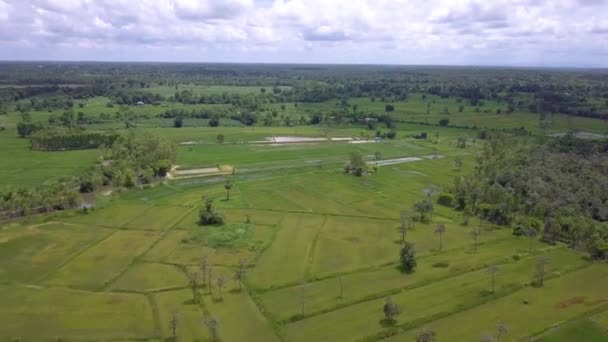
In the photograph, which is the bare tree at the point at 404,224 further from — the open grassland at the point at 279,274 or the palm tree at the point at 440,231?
the palm tree at the point at 440,231

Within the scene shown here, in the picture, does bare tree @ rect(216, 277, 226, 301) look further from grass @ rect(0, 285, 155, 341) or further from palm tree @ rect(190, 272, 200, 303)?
grass @ rect(0, 285, 155, 341)

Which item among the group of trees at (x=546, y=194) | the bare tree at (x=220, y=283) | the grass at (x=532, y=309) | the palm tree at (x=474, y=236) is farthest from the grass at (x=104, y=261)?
the group of trees at (x=546, y=194)

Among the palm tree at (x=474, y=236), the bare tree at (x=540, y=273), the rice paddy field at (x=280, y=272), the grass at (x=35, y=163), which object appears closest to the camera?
the rice paddy field at (x=280, y=272)

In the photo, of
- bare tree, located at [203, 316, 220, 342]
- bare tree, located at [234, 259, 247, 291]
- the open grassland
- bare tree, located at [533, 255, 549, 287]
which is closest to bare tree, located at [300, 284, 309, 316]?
the open grassland

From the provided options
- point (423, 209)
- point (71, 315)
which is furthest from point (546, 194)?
point (71, 315)

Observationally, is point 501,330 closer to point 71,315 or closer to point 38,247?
point 71,315

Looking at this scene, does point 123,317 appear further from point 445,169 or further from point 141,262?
point 445,169
